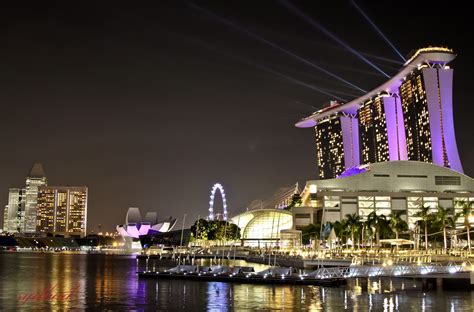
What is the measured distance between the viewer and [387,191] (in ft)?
474

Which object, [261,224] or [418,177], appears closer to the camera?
[418,177]

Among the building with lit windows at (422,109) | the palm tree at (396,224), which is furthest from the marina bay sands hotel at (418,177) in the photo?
the palm tree at (396,224)

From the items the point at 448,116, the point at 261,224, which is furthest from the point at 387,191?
the point at 261,224

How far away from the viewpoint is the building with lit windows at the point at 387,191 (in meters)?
142

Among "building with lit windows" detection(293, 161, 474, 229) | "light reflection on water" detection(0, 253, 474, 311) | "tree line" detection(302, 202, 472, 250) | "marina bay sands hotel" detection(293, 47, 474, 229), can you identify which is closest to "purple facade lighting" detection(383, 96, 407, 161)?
"marina bay sands hotel" detection(293, 47, 474, 229)

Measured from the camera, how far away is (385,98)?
611ft

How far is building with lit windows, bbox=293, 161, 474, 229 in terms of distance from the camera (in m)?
142

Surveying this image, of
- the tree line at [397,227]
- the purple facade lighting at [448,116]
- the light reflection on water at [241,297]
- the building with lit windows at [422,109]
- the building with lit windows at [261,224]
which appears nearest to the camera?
the light reflection on water at [241,297]

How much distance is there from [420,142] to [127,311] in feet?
487

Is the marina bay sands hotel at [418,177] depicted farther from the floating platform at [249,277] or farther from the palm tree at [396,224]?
the floating platform at [249,277]

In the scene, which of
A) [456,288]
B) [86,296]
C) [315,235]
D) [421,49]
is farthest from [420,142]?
[86,296]

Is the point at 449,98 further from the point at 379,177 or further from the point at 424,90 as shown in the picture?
the point at 379,177

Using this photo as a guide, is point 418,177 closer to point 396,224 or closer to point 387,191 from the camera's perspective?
point 387,191

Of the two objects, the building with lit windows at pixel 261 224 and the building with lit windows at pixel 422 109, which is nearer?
the building with lit windows at pixel 422 109
